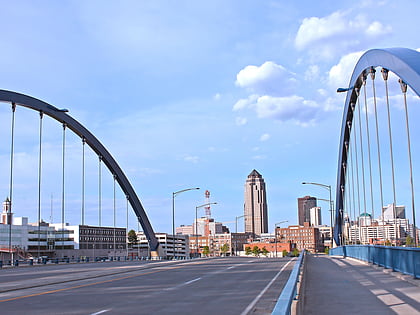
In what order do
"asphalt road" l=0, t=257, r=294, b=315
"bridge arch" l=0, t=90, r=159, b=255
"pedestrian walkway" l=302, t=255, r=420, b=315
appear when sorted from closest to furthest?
1. "pedestrian walkway" l=302, t=255, r=420, b=315
2. "asphalt road" l=0, t=257, r=294, b=315
3. "bridge arch" l=0, t=90, r=159, b=255

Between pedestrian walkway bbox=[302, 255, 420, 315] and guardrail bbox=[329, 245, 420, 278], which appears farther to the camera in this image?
guardrail bbox=[329, 245, 420, 278]

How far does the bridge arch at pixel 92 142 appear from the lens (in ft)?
148

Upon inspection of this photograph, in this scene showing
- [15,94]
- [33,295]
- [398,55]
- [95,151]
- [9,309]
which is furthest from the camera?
[95,151]

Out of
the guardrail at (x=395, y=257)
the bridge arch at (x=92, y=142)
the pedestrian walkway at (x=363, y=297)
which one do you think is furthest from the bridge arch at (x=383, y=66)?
the bridge arch at (x=92, y=142)

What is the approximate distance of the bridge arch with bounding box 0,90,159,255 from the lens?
148 ft

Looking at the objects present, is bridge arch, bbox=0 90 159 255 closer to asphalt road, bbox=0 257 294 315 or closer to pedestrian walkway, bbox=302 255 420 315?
asphalt road, bbox=0 257 294 315

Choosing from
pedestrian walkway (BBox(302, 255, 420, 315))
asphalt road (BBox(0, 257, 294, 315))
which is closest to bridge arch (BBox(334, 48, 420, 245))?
pedestrian walkway (BBox(302, 255, 420, 315))

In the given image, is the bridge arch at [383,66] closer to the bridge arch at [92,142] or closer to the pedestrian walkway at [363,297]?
the pedestrian walkway at [363,297]

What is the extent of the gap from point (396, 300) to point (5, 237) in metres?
120

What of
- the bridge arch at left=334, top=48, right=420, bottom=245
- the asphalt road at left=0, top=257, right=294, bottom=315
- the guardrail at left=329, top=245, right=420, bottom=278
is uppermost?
the bridge arch at left=334, top=48, right=420, bottom=245

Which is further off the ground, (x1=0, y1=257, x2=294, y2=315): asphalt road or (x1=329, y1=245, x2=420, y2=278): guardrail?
(x1=329, y1=245, x2=420, y2=278): guardrail

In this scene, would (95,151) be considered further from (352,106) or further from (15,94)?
(352,106)

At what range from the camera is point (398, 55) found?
1922cm

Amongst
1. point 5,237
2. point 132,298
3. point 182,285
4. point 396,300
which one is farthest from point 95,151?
point 5,237
